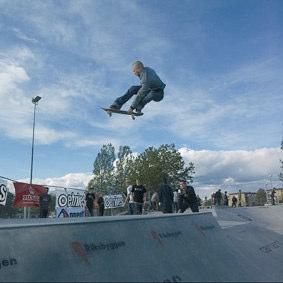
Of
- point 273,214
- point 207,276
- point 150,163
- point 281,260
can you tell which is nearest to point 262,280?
point 207,276

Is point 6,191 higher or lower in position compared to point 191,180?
lower

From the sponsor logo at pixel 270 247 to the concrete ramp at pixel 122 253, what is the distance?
1.13 metres

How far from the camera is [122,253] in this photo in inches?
192

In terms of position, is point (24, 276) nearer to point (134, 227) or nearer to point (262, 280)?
point (134, 227)

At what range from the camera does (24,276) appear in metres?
4.06

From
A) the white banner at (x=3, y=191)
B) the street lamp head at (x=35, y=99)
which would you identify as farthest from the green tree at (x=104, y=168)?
the white banner at (x=3, y=191)

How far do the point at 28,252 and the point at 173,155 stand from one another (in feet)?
197

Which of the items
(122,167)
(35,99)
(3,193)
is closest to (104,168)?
(122,167)

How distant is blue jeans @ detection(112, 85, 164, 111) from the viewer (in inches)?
345

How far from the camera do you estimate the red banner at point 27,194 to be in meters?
15.5

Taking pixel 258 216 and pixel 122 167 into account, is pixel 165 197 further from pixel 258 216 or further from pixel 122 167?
pixel 122 167

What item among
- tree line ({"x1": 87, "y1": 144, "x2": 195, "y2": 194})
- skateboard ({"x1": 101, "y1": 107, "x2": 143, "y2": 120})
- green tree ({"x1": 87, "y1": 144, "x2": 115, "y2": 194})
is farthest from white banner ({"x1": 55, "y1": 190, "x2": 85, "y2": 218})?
green tree ({"x1": 87, "y1": 144, "x2": 115, "y2": 194})

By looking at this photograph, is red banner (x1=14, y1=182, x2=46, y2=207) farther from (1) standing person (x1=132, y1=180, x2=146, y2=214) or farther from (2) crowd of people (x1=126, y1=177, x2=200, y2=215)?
(1) standing person (x1=132, y1=180, x2=146, y2=214)

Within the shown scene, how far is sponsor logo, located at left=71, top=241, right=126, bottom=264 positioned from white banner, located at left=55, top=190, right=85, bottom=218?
537 inches
